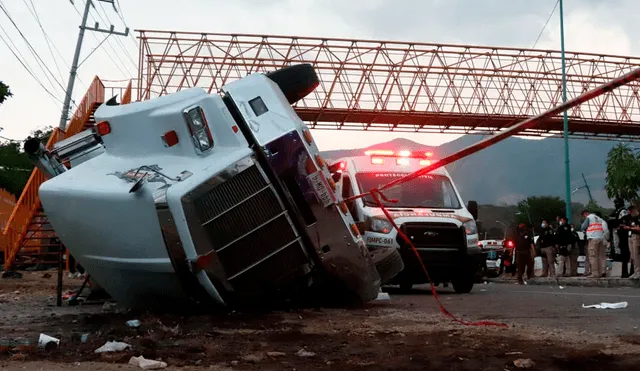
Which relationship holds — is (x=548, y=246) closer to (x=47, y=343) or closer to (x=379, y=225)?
(x=379, y=225)

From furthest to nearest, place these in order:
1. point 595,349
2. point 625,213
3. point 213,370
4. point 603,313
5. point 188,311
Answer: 1. point 625,213
2. point 603,313
3. point 188,311
4. point 595,349
5. point 213,370

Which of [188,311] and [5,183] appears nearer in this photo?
[188,311]

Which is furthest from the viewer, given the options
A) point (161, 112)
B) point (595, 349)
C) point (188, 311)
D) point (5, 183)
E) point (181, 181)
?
point (5, 183)

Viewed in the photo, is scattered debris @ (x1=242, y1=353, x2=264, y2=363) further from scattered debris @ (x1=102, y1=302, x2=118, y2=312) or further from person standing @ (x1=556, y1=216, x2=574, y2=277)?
person standing @ (x1=556, y1=216, x2=574, y2=277)

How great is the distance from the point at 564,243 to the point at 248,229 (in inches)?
615

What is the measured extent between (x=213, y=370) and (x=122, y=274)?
273 centimetres

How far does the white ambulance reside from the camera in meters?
12.6

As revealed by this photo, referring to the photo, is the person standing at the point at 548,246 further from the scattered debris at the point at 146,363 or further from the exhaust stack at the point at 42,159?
the scattered debris at the point at 146,363

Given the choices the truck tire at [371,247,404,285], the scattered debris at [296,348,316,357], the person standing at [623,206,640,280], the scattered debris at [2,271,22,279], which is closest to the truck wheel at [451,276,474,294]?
the person standing at [623,206,640,280]

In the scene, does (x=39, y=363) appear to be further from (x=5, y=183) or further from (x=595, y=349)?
(x=5, y=183)

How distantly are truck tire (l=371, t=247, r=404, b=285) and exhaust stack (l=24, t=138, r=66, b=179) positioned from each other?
3315 mm

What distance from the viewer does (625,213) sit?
17469mm

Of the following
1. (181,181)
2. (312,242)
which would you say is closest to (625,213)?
(312,242)

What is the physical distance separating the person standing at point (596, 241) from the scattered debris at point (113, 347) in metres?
14.6
